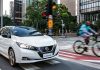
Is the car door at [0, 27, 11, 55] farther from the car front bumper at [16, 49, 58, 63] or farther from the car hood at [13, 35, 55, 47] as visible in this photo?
the car front bumper at [16, 49, 58, 63]

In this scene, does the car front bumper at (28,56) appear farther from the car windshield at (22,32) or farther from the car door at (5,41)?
the car windshield at (22,32)

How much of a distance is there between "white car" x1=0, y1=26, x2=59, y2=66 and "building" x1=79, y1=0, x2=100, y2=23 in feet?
160

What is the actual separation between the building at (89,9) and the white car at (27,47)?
48.8 m

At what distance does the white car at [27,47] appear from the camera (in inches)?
329

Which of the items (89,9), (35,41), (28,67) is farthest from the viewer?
(89,9)

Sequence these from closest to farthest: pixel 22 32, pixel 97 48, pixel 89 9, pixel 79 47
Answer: pixel 22 32
pixel 97 48
pixel 79 47
pixel 89 9

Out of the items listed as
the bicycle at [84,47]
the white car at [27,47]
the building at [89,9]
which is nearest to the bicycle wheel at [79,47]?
the bicycle at [84,47]

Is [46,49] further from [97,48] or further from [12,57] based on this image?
[97,48]

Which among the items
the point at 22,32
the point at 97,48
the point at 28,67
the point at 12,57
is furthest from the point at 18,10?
the point at 28,67

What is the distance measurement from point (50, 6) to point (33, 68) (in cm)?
1008

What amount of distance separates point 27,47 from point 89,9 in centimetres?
5317

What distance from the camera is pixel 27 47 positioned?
839 centimetres

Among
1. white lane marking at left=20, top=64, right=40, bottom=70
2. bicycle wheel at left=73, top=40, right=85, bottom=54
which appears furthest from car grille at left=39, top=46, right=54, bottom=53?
bicycle wheel at left=73, top=40, right=85, bottom=54

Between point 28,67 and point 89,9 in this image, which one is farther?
point 89,9
